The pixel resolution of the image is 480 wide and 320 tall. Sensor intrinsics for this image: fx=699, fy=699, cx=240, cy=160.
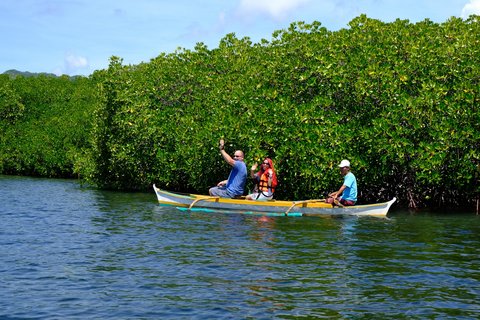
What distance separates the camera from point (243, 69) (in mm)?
35250

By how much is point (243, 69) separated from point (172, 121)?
15.0 feet

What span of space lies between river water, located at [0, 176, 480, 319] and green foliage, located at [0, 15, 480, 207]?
140 inches

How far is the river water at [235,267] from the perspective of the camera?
11.4 m

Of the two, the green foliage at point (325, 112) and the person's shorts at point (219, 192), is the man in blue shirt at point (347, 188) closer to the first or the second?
the green foliage at point (325, 112)

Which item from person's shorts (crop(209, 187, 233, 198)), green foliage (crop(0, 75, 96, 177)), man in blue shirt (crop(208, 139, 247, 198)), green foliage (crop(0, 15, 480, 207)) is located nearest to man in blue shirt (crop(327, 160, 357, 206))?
green foliage (crop(0, 15, 480, 207))

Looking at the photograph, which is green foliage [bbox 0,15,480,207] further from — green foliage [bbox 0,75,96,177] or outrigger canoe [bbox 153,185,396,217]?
green foliage [bbox 0,75,96,177]

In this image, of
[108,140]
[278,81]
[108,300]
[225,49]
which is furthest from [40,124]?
[108,300]

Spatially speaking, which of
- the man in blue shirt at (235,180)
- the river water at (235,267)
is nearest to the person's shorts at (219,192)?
the man in blue shirt at (235,180)

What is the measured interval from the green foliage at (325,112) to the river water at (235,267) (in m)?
3.55

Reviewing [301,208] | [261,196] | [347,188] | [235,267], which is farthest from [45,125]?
[235,267]

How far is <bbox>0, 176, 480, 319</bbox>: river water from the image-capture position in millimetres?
11391

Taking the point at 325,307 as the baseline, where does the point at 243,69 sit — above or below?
above

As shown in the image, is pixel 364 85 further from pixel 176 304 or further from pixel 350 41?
pixel 176 304

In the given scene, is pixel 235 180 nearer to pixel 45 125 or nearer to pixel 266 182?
pixel 266 182
